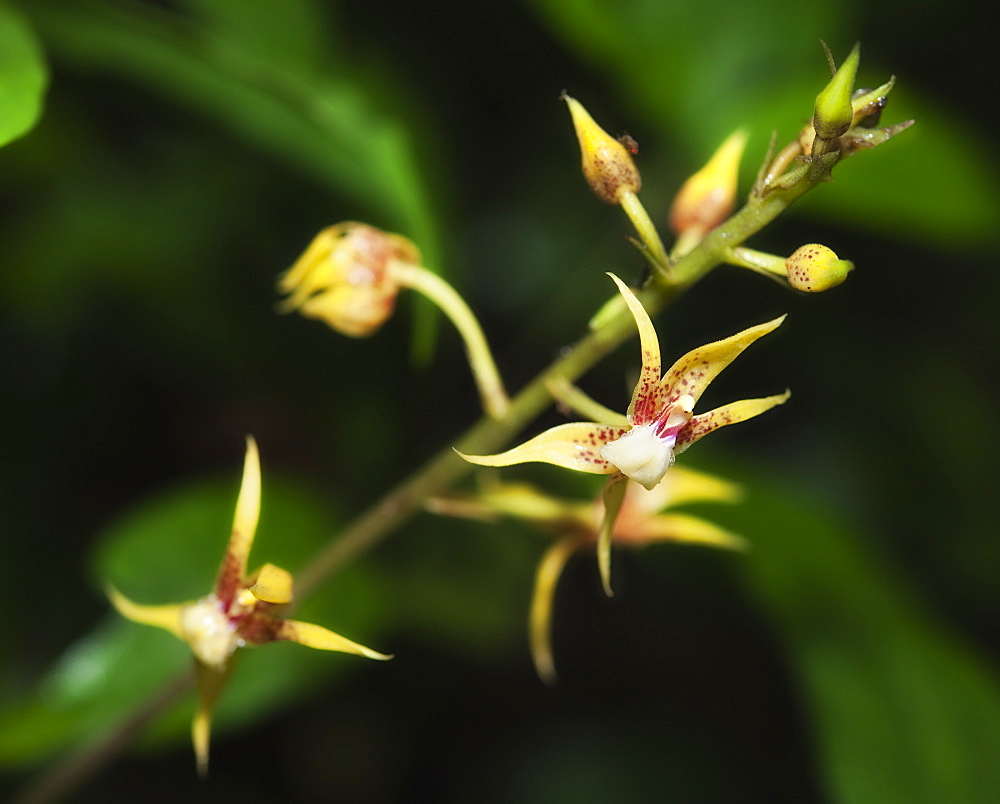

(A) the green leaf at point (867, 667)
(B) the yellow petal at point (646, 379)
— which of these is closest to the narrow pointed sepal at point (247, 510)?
(B) the yellow petal at point (646, 379)

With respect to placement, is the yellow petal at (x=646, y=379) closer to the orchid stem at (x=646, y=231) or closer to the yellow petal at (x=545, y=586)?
the orchid stem at (x=646, y=231)

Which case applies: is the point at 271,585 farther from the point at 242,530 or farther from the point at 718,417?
the point at 718,417

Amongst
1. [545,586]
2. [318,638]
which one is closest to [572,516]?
[545,586]

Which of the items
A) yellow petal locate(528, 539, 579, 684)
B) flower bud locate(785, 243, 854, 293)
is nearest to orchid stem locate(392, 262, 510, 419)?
yellow petal locate(528, 539, 579, 684)

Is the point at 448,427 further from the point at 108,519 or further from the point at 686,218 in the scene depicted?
the point at 686,218

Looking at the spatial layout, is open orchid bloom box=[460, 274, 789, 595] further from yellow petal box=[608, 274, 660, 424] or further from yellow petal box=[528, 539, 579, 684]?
yellow petal box=[528, 539, 579, 684]

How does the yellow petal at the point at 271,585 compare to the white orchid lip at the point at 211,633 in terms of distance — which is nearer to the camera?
the yellow petal at the point at 271,585
